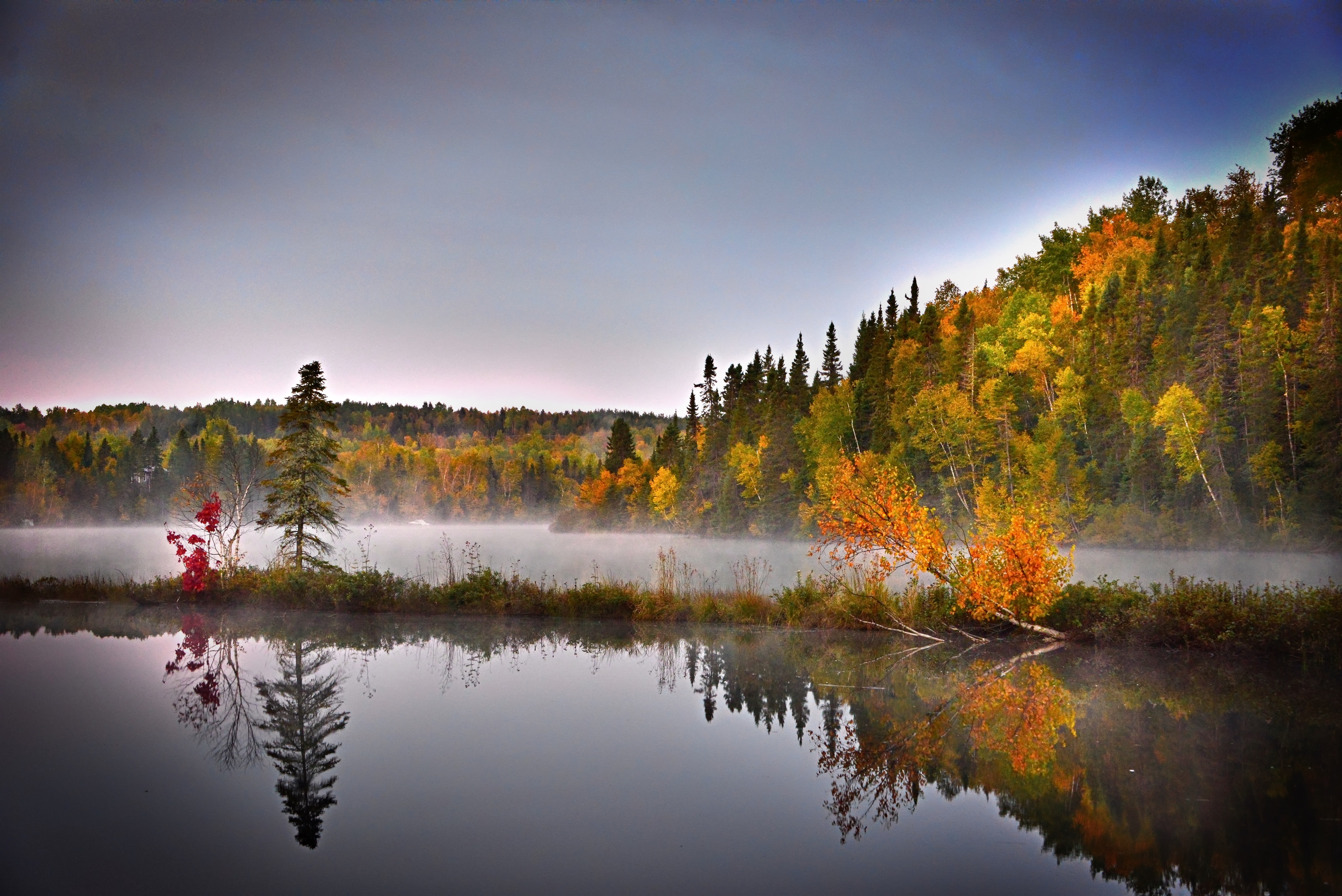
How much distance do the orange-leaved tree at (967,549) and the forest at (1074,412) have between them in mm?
7526

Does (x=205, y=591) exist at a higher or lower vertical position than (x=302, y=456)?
lower

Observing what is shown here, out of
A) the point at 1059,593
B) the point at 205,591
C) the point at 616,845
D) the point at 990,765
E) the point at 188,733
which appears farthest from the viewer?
the point at 205,591

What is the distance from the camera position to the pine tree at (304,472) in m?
21.5

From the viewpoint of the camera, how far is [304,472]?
2186 cm

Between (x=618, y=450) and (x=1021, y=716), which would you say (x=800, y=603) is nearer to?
(x=1021, y=716)

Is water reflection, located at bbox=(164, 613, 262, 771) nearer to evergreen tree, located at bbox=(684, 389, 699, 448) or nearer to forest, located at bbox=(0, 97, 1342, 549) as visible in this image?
forest, located at bbox=(0, 97, 1342, 549)

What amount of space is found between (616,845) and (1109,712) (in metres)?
6.91

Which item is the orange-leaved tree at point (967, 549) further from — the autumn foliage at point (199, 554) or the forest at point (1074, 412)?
the autumn foliage at point (199, 554)

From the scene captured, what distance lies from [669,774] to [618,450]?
90096 millimetres

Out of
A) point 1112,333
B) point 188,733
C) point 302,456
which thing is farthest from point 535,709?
point 1112,333

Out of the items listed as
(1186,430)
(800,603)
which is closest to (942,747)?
(800,603)

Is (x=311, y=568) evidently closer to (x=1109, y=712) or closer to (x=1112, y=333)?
(x=1109, y=712)

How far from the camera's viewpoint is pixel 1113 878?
618 cm

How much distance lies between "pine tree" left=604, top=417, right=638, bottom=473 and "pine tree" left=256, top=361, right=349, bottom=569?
7464cm
